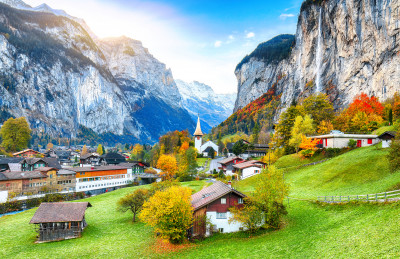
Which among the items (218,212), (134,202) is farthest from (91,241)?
(218,212)

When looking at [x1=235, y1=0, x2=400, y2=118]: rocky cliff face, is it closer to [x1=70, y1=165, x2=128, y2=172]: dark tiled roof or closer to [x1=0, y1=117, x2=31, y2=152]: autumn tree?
[x1=70, y1=165, x2=128, y2=172]: dark tiled roof

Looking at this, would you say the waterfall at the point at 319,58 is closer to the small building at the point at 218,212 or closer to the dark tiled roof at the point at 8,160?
the small building at the point at 218,212

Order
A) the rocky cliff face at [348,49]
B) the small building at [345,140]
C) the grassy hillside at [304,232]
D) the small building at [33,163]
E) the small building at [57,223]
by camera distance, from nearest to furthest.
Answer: the grassy hillside at [304,232]
the small building at [57,223]
the small building at [345,140]
the rocky cliff face at [348,49]
the small building at [33,163]

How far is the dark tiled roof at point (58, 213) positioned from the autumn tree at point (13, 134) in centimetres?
8270

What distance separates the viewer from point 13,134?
94.5 meters

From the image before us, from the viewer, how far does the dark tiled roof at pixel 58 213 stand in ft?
97.7

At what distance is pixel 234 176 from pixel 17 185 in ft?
173

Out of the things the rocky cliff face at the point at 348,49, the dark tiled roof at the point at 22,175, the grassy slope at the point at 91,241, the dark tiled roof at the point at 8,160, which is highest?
the rocky cliff face at the point at 348,49

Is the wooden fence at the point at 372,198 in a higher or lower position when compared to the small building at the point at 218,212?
higher

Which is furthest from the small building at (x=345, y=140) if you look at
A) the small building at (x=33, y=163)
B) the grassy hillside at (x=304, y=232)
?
the small building at (x=33, y=163)

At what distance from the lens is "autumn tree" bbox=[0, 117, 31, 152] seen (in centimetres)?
9300

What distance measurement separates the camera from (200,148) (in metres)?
121

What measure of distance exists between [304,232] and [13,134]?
11435 cm

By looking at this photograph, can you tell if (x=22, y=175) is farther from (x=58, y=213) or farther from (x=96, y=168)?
(x=58, y=213)
